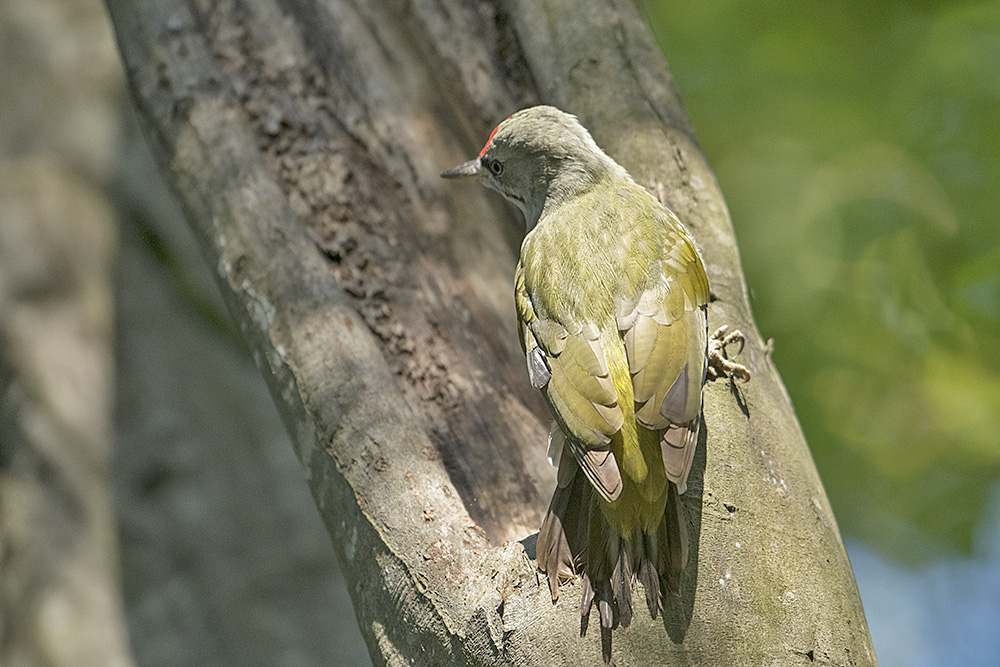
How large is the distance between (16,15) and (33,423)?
2.37 metres

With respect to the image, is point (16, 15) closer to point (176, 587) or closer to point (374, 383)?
point (176, 587)

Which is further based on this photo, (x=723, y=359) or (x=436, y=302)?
(x=436, y=302)

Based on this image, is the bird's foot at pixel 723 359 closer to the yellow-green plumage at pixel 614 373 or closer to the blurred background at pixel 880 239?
the yellow-green plumage at pixel 614 373

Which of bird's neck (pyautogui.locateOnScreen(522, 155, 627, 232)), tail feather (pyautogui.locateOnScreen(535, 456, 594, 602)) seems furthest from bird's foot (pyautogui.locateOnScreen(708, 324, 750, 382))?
bird's neck (pyautogui.locateOnScreen(522, 155, 627, 232))

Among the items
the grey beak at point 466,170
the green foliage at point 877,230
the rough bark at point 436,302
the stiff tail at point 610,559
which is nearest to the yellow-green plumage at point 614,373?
the stiff tail at point 610,559

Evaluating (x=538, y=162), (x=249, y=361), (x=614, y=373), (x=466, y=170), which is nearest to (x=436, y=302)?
(x=466, y=170)

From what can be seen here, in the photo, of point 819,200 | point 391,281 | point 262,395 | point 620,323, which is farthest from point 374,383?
point 819,200

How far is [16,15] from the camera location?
4.78 metres

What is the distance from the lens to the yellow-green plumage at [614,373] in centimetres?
188

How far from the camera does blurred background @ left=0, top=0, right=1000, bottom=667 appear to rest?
4355 millimetres

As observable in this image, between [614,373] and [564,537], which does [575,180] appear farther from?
[564,537]

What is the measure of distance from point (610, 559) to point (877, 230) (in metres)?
3.22

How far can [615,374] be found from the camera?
6.75 ft

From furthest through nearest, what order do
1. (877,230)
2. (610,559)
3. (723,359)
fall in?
(877,230) < (723,359) < (610,559)
